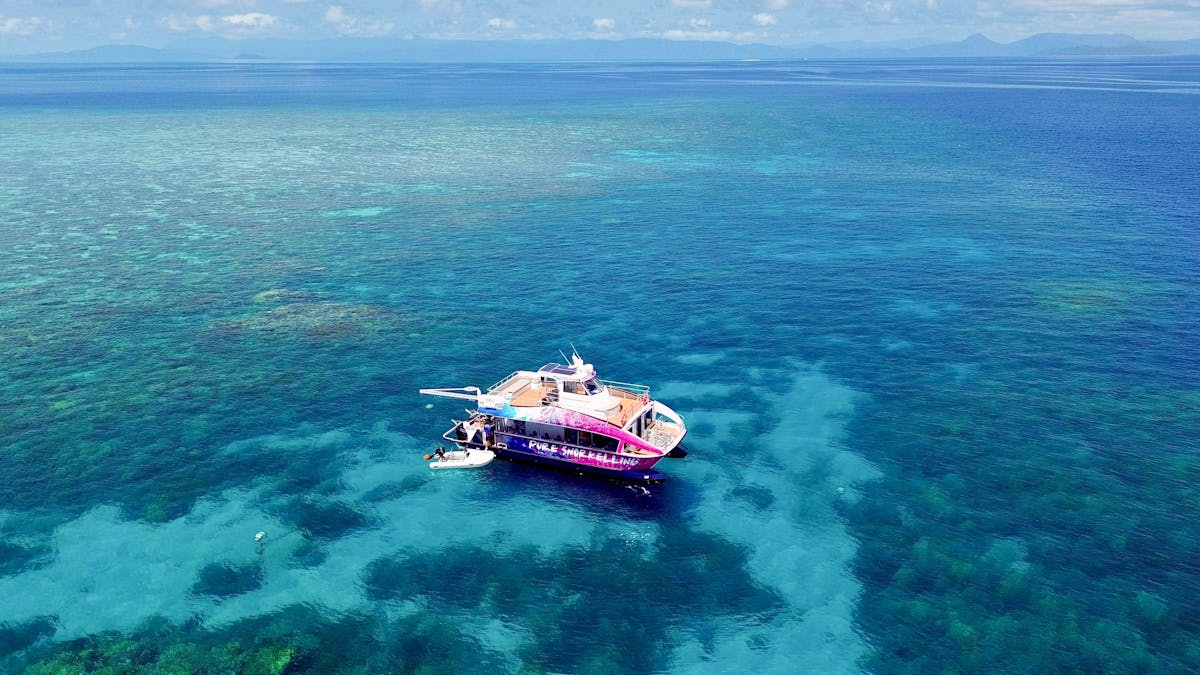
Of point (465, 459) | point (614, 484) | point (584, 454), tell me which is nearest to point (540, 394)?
point (584, 454)

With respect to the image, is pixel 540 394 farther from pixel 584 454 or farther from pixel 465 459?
pixel 465 459

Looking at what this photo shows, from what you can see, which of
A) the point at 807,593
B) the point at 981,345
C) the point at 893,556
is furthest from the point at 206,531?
the point at 981,345

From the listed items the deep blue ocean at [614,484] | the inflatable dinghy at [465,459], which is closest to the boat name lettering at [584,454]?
the deep blue ocean at [614,484]

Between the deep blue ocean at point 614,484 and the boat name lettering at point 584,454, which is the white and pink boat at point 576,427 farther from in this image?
the deep blue ocean at point 614,484

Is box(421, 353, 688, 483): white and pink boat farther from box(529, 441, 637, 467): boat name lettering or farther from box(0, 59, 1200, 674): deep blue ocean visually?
box(0, 59, 1200, 674): deep blue ocean

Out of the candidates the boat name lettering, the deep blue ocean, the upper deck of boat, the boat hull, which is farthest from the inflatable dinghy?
the upper deck of boat
